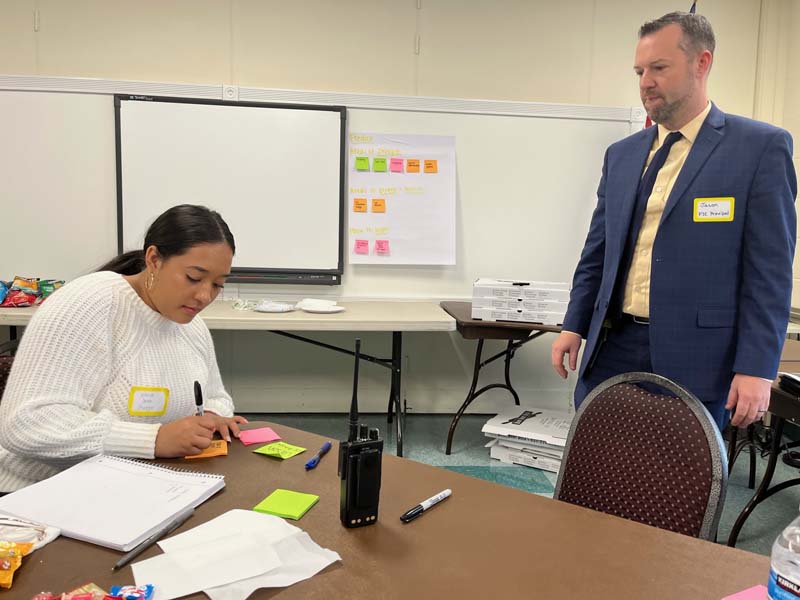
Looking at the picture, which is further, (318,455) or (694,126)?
(694,126)

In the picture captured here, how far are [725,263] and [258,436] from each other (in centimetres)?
126

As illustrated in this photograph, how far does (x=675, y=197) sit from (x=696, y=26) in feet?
1.49

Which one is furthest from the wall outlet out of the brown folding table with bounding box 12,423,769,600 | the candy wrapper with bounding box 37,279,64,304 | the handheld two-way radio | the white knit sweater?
the handheld two-way radio

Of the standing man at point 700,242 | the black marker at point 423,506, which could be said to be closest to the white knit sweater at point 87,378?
the black marker at point 423,506

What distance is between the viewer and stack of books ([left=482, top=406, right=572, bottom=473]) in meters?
2.89

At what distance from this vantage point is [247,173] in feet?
11.0

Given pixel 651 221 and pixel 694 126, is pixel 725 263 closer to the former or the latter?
pixel 651 221

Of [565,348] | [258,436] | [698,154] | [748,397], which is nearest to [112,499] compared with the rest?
[258,436]

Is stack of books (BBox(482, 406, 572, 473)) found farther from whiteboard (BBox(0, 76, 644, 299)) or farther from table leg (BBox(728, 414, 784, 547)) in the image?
whiteboard (BBox(0, 76, 644, 299))

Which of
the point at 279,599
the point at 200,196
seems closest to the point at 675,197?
the point at 279,599

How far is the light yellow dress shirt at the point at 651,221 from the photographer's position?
5.10ft

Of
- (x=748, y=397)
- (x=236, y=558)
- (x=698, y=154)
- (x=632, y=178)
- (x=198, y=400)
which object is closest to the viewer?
(x=236, y=558)

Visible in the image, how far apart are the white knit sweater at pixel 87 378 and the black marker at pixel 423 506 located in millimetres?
558

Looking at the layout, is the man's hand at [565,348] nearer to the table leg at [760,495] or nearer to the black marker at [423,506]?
the black marker at [423,506]
